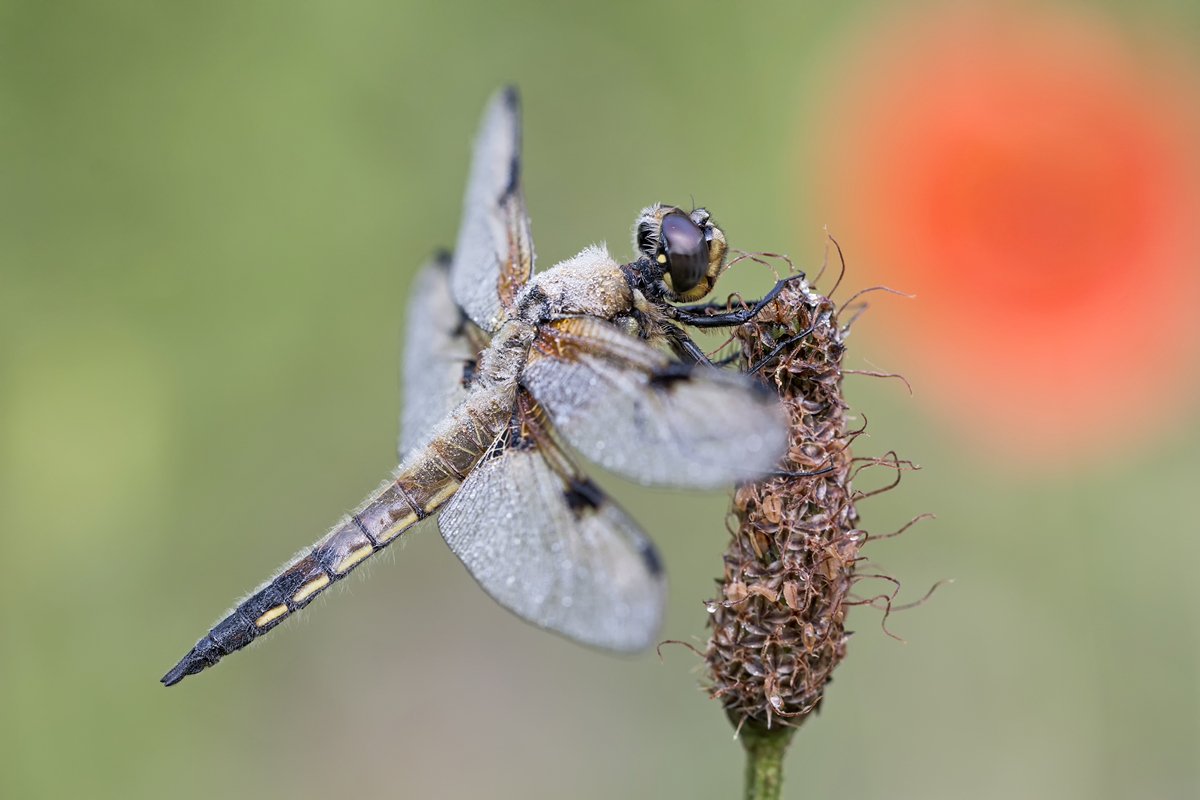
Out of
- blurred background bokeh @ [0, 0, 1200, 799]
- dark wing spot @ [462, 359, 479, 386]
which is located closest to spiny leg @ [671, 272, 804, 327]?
dark wing spot @ [462, 359, 479, 386]

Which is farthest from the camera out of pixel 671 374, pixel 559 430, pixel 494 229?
pixel 494 229

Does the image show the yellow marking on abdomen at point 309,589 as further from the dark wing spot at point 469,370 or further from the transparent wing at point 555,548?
the dark wing spot at point 469,370

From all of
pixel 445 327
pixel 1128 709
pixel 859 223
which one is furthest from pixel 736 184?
pixel 1128 709

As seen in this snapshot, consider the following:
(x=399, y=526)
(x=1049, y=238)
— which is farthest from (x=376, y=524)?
(x=1049, y=238)

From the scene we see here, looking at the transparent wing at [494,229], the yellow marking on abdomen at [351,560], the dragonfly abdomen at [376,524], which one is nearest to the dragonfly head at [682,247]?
the transparent wing at [494,229]

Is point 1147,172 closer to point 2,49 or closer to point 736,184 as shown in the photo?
point 736,184

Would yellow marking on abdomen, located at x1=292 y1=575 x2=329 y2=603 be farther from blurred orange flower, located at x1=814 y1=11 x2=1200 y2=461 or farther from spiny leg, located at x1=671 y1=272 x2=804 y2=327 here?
blurred orange flower, located at x1=814 y1=11 x2=1200 y2=461

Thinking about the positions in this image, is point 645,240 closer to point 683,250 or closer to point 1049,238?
point 683,250
